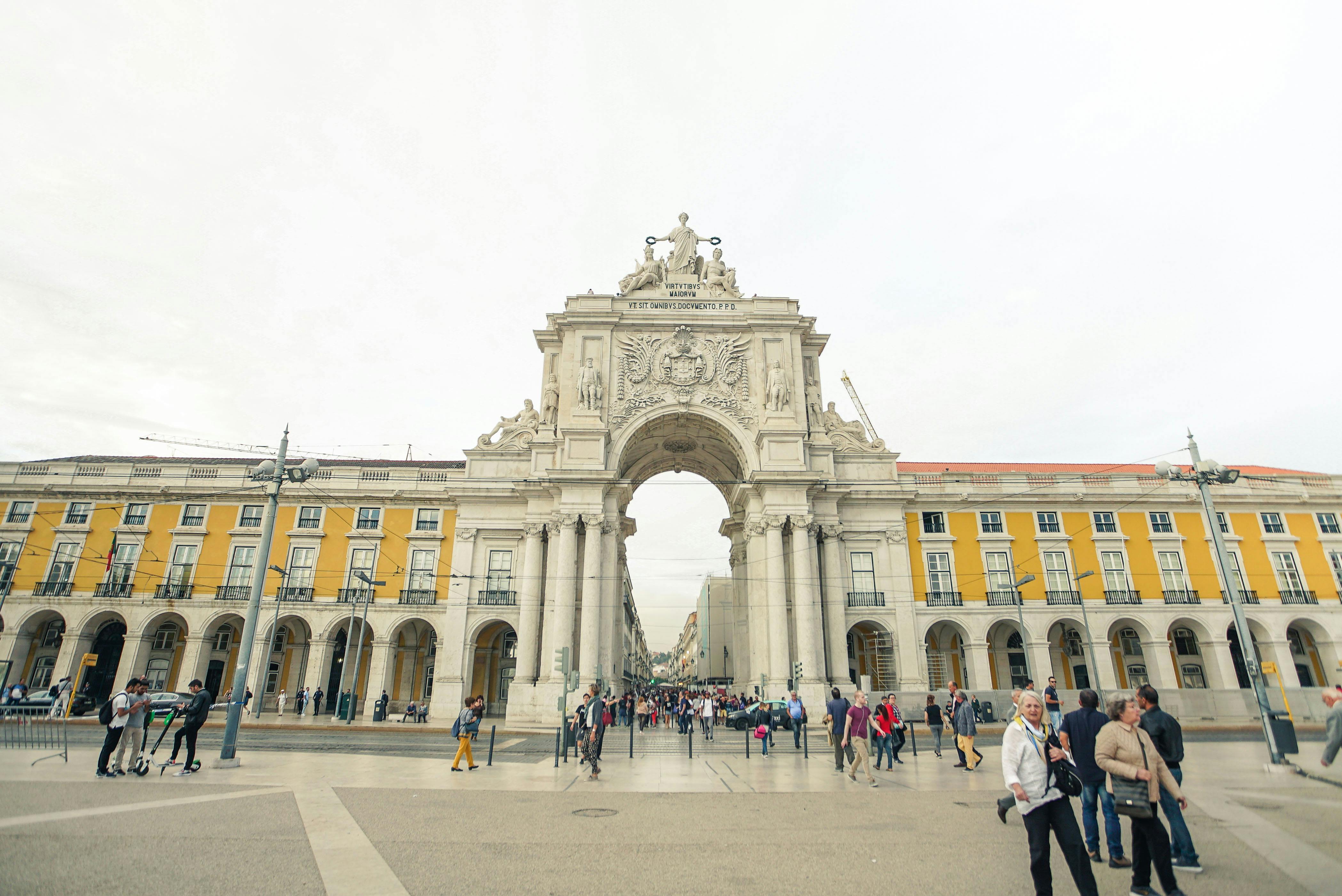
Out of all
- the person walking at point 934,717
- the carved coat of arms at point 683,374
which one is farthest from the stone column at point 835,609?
the person walking at point 934,717

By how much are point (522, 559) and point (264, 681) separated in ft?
48.7

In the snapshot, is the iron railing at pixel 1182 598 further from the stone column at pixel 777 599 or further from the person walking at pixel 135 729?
the person walking at pixel 135 729

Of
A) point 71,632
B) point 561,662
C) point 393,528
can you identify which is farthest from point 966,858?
point 71,632

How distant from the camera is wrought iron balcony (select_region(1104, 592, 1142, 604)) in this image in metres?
36.1

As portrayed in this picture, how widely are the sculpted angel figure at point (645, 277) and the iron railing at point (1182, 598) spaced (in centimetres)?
3210

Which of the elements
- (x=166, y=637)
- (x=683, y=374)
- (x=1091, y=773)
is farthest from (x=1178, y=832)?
Result: (x=166, y=637)

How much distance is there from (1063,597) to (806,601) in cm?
1431

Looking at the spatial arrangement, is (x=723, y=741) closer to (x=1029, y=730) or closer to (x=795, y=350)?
(x=1029, y=730)

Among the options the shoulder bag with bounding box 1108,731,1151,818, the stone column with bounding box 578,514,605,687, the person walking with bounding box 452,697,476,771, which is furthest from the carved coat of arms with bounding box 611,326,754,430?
the shoulder bag with bounding box 1108,731,1151,818

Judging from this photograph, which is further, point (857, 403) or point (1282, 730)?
point (857, 403)

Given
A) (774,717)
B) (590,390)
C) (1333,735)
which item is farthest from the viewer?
(590,390)

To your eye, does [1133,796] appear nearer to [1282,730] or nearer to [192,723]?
[1282,730]

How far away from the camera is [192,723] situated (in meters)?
12.7

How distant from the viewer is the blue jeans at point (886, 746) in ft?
49.1
